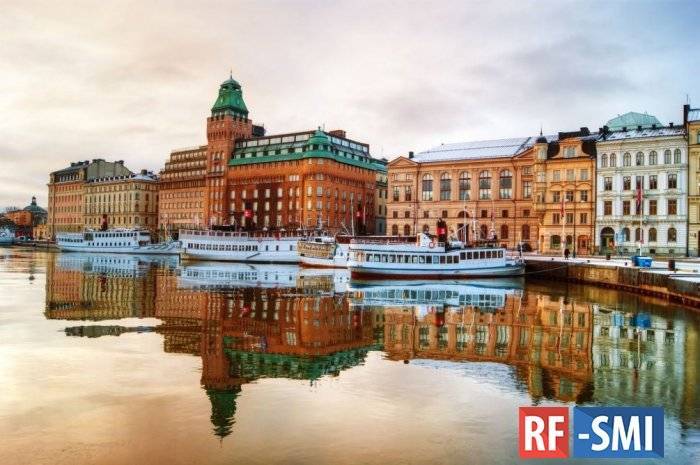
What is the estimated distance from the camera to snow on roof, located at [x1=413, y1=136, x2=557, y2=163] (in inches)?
4847

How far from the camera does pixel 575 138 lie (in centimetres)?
10819

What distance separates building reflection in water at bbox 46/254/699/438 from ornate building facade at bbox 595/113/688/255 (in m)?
42.5

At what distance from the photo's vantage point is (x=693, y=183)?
3799 inches

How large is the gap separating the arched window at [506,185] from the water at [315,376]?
237 feet

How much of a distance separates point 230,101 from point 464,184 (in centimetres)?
8229

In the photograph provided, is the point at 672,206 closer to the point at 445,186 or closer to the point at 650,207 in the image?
the point at 650,207

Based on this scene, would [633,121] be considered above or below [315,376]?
above

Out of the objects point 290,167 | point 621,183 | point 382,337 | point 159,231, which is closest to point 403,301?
point 382,337

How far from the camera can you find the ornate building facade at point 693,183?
9575cm

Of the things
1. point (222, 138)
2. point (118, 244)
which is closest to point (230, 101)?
point (222, 138)

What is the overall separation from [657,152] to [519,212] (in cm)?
2698

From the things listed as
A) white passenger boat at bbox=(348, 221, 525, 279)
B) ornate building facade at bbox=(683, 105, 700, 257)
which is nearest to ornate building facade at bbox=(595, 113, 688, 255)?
ornate building facade at bbox=(683, 105, 700, 257)

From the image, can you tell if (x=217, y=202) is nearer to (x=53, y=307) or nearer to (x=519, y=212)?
(x=519, y=212)

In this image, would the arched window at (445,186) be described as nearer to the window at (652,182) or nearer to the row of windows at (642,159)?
the row of windows at (642,159)
